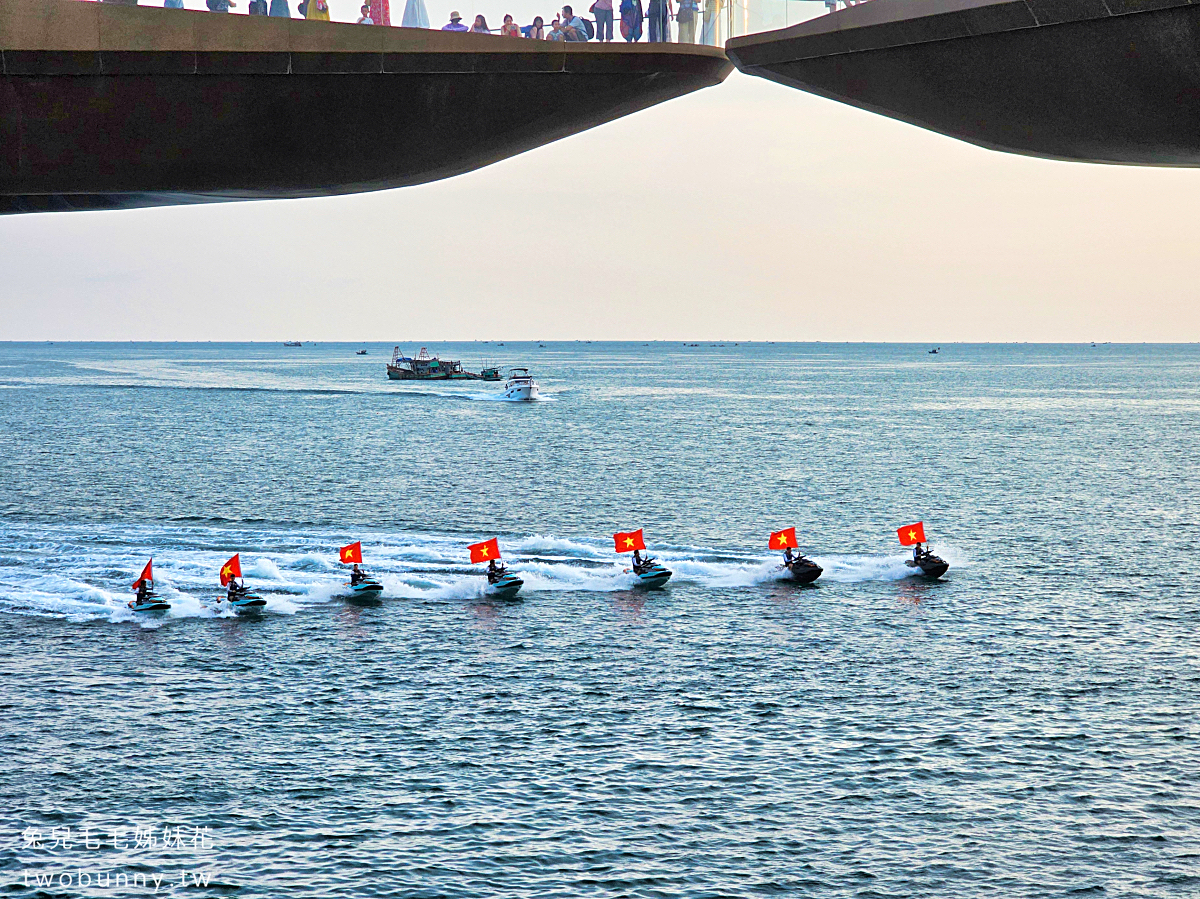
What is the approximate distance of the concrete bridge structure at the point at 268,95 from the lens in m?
22.7

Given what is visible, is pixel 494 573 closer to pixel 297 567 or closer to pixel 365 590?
pixel 365 590

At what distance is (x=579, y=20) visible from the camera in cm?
2516

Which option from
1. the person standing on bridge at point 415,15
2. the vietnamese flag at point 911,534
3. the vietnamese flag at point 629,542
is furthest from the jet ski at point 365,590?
the person standing on bridge at point 415,15

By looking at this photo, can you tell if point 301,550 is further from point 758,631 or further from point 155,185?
point 155,185

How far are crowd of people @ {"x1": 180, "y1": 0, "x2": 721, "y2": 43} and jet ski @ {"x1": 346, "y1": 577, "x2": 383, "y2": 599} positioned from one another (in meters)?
26.9

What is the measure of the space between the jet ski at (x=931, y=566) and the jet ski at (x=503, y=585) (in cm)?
1844

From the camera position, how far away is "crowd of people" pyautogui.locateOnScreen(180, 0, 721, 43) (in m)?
23.9

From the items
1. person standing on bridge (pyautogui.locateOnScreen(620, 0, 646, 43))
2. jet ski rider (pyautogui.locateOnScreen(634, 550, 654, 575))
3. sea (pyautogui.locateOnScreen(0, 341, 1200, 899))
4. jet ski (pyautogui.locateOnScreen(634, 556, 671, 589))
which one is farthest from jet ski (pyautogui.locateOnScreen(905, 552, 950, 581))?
person standing on bridge (pyautogui.locateOnScreen(620, 0, 646, 43))

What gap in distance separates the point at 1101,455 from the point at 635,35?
9007 centimetres

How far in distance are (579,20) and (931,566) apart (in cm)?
3382

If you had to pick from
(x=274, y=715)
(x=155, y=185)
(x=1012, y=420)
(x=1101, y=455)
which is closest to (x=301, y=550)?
(x=274, y=715)

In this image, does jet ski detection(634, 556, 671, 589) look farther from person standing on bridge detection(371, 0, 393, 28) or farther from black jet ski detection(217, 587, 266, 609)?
person standing on bridge detection(371, 0, 393, 28)

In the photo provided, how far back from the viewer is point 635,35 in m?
25.5

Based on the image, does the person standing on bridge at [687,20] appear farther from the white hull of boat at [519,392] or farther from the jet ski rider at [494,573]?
the white hull of boat at [519,392]
